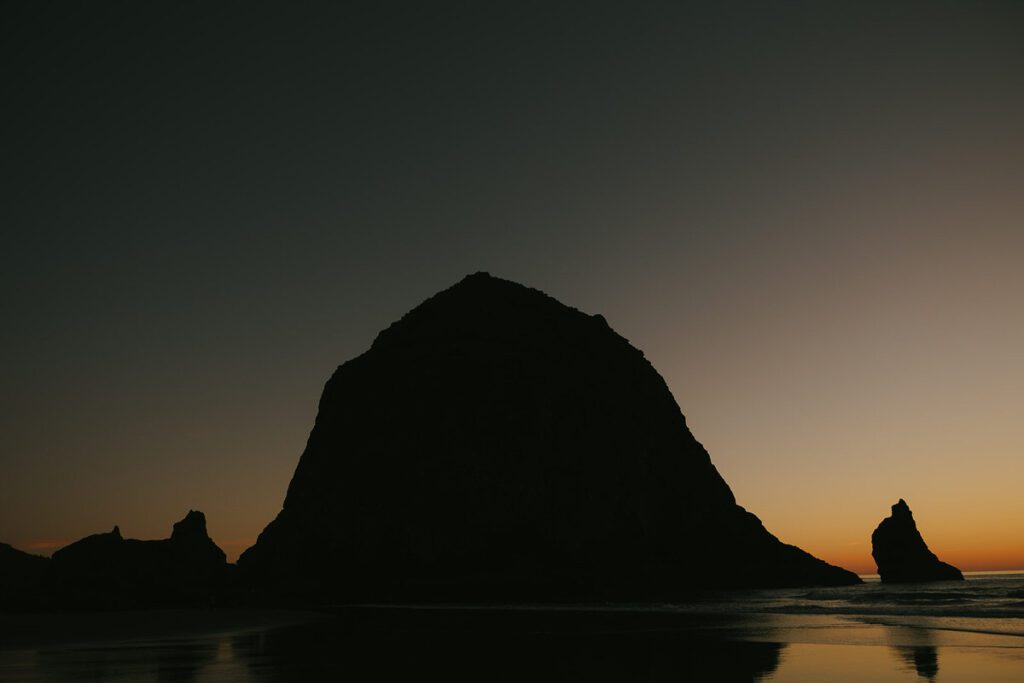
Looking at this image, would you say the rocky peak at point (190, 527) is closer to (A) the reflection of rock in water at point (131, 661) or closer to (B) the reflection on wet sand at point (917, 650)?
(A) the reflection of rock in water at point (131, 661)

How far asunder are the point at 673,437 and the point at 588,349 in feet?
52.9

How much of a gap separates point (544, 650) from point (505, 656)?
2.01m

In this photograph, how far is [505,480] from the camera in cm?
8562

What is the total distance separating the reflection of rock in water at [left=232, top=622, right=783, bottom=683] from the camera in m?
16.7

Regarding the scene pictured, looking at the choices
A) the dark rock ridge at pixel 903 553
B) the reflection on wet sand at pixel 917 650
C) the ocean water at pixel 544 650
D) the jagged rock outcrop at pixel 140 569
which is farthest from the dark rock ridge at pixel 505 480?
the reflection on wet sand at pixel 917 650

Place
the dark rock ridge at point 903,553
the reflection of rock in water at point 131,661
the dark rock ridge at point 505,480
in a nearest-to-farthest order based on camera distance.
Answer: the reflection of rock in water at point 131,661 < the dark rock ridge at point 505,480 < the dark rock ridge at point 903,553

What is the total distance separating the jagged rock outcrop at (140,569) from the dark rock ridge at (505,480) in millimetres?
7713

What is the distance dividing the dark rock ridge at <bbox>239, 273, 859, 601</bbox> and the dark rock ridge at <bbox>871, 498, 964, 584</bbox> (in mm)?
5106

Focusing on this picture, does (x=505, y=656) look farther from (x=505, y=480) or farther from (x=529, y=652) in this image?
(x=505, y=480)

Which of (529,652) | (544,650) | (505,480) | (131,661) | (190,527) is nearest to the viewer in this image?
(131,661)

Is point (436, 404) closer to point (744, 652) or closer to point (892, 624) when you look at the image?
point (892, 624)

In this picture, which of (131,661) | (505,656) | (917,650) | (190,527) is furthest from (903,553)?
(131,661)

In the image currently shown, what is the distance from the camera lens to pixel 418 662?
1928cm

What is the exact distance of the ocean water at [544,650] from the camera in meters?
16.9
